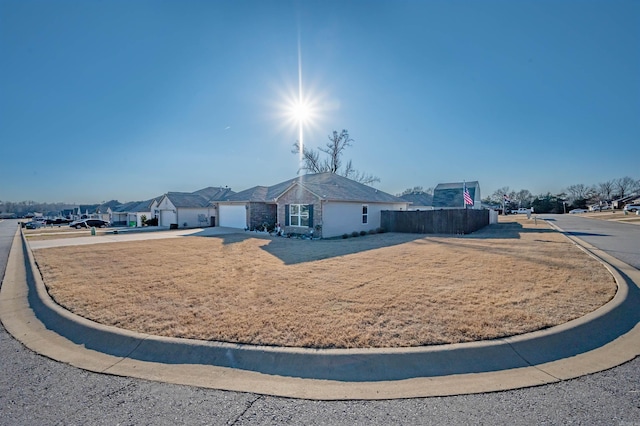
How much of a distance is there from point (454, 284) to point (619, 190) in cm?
11441

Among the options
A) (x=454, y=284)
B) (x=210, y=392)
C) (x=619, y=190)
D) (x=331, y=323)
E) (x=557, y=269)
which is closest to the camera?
(x=210, y=392)

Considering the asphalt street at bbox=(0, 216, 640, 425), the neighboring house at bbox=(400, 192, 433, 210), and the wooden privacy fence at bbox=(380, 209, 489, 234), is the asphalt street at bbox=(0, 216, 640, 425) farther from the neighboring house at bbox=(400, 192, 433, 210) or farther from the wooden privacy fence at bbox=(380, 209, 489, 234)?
the neighboring house at bbox=(400, 192, 433, 210)

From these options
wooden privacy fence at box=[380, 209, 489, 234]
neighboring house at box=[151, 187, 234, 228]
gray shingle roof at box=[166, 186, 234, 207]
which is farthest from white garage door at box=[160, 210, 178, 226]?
wooden privacy fence at box=[380, 209, 489, 234]

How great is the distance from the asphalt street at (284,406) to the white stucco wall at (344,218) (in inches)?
586

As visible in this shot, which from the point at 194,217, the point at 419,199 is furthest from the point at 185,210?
the point at 419,199

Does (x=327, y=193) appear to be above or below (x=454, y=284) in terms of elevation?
above

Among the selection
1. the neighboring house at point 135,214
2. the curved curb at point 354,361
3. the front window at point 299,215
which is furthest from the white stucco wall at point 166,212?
the curved curb at point 354,361

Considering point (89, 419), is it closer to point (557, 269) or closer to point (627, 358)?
point (627, 358)

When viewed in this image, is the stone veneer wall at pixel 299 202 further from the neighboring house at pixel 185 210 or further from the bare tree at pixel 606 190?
the bare tree at pixel 606 190

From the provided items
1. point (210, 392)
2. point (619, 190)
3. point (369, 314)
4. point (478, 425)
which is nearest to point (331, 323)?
point (369, 314)

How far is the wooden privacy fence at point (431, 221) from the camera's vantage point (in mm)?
19344

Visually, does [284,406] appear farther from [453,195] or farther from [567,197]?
[567,197]

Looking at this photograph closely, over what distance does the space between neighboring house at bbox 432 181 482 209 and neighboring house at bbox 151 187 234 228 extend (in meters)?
28.6

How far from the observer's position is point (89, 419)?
2471 mm
